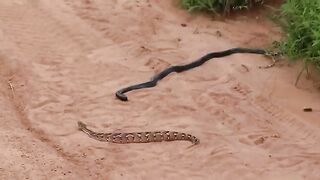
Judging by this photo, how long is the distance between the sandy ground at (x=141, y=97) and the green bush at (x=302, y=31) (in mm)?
419

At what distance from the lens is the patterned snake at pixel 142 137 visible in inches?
264

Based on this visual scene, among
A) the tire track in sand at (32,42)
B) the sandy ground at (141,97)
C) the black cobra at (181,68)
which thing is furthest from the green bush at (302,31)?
the tire track in sand at (32,42)

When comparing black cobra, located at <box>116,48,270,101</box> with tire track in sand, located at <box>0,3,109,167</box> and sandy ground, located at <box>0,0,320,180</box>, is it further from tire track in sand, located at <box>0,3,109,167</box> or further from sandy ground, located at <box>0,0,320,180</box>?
tire track in sand, located at <box>0,3,109,167</box>

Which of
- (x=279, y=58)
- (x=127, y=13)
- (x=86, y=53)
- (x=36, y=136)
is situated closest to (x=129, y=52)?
(x=86, y=53)

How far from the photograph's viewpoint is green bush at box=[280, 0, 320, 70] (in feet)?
25.0

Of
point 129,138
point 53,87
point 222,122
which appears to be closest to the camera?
point 129,138

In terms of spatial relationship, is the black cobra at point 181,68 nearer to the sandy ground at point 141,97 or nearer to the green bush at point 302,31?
the sandy ground at point 141,97

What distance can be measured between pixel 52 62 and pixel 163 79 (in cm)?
155

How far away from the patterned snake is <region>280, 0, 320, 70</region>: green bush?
6.24 feet

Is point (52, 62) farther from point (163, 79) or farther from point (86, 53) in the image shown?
point (163, 79)

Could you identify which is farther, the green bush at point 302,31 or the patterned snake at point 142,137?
the green bush at point 302,31

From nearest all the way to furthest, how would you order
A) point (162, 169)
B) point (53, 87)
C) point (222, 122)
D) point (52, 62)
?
point (162, 169) < point (222, 122) < point (53, 87) < point (52, 62)

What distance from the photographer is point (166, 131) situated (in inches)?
270

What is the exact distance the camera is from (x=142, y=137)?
676cm
